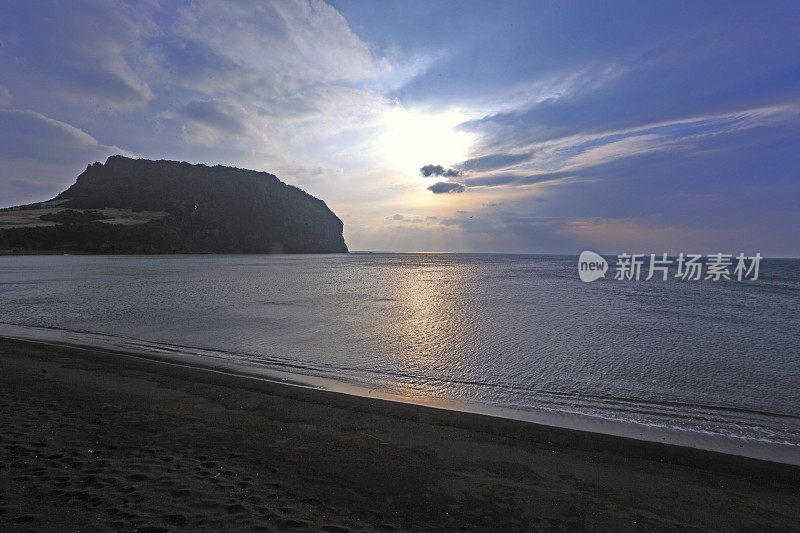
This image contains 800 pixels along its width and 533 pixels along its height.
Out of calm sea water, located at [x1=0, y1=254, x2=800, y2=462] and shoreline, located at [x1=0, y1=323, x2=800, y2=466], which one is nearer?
shoreline, located at [x1=0, y1=323, x2=800, y2=466]

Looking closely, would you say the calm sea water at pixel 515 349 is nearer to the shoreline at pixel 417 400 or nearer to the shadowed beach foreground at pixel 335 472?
the shoreline at pixel 417 400

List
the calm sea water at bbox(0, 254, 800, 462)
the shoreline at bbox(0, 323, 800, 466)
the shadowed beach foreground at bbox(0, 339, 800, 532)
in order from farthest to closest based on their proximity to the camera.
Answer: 1. the calm sea water at bbox(0, 254, 800, 462)
2. the shoreline at bbox(0, 323, 800, 466)
3. the shadowed beach foreground at bbox(0, 339, 800, 532)

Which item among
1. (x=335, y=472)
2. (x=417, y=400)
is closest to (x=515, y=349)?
(x=417, y=400)

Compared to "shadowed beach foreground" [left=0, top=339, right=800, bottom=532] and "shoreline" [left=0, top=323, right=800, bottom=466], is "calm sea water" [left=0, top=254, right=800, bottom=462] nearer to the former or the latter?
"shoreline" [left=0, top=323, right=800, bottom=466]

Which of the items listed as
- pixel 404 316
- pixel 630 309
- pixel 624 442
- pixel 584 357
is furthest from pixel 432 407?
pixel 630 309

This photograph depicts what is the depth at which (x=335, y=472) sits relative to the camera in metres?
6.25

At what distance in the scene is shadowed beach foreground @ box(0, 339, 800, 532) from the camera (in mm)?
4832

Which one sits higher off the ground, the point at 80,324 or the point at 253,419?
the point at 253,419

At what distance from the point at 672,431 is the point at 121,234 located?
20766 centimetres

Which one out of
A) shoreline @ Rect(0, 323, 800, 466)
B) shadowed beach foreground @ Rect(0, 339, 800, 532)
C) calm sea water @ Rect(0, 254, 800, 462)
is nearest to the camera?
shadowed beach foreground @ Rect(0, 339, 800, 532)

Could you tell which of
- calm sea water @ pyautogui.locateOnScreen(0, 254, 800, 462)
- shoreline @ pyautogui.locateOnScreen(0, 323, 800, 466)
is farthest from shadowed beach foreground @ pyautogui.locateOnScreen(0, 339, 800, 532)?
calm sea water @ pyautogui.locateOnScreen(0, 254, 800, 462)

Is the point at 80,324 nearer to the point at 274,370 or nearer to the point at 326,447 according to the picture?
the point at 274,370

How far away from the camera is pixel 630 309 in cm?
3152

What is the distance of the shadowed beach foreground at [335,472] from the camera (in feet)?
15.9
